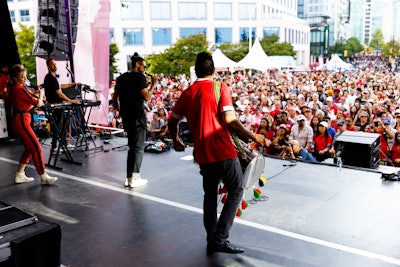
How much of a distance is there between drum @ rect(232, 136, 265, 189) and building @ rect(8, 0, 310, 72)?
149ft

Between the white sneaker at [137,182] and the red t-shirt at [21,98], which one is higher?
the red t-shirt at [21,98]

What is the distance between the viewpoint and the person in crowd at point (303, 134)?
826 centimetres

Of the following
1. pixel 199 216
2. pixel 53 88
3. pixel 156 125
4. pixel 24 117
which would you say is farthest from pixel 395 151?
pixel 24 117

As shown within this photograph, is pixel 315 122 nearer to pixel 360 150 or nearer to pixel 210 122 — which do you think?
pixel 360 150

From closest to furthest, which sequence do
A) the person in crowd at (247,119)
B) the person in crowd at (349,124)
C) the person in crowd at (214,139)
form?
the person in crowd at (214,139) → the person in crowd at (349,124) → the person in crowd at (247,119)

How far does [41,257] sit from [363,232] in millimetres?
2953

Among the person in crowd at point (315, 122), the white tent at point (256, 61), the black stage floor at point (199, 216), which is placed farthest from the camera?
the white tent at point (256, 61)

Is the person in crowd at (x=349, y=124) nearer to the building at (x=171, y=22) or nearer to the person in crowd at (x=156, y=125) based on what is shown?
the person in crowd at (x=156, y=125)

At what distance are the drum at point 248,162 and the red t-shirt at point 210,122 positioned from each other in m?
0.19

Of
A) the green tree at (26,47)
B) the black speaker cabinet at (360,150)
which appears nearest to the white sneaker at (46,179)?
the black speaker cabinet at (360,150)

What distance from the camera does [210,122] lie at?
349 cm

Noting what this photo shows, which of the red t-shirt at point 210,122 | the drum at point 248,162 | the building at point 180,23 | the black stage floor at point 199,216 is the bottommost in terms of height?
the black stage floor at point 199,216

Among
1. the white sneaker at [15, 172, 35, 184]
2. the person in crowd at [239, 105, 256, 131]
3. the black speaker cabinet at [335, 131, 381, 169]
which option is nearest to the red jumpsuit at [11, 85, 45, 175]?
the white sneaker at [15, 172, 35, 184]

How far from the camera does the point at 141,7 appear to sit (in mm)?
50156
